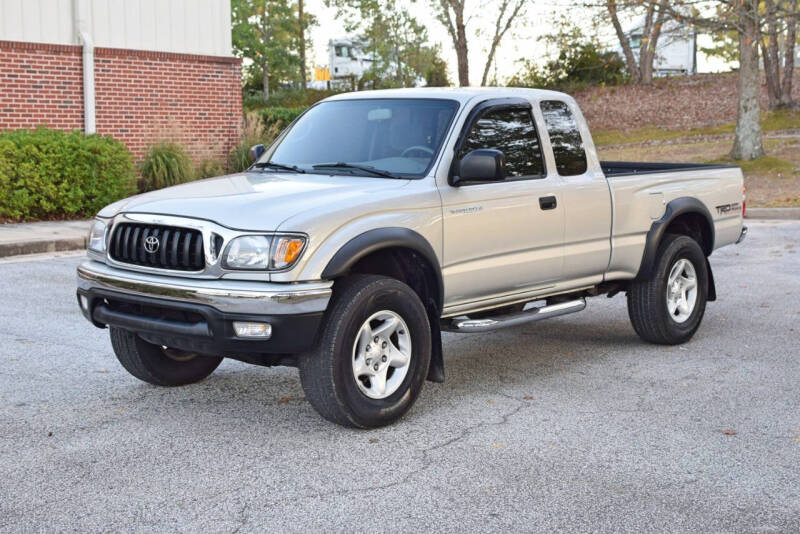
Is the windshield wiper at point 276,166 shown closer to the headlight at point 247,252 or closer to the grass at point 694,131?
the headlight at point 247,252

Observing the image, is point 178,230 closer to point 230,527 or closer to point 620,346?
point 230,527

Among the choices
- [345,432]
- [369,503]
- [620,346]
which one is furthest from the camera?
[620,346]

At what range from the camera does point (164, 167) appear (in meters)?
18.5

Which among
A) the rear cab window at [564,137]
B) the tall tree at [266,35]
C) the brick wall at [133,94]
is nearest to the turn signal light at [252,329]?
the rear cab window at [564,137]

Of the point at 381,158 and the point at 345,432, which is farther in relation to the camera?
the point at 381,158

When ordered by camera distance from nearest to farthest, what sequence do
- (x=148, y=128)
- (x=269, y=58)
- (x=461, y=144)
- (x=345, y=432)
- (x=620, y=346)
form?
(x=345, y=432), (x=461, y=144), (x=620, y=346), (x=148, y=128), (x=269, y=58)

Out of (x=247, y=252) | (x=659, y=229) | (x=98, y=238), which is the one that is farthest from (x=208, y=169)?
(x=247, y=252)

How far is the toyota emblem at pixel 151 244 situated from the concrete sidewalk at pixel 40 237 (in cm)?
833

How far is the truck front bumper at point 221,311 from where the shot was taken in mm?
5145

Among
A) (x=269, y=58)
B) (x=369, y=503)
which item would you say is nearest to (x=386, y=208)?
(x=369, y=503)

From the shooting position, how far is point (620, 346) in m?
8.09

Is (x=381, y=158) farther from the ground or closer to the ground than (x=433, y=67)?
closer to the ground

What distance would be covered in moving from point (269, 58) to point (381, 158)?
48281mm

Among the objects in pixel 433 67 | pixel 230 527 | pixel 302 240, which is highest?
pixel 433 67
